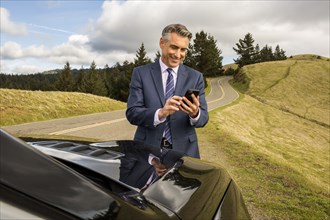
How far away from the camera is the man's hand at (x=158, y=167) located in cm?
157

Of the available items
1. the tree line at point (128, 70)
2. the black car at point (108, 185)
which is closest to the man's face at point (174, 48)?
the black car at point (108, 185)

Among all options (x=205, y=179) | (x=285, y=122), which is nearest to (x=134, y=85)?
(x=205, y=179)

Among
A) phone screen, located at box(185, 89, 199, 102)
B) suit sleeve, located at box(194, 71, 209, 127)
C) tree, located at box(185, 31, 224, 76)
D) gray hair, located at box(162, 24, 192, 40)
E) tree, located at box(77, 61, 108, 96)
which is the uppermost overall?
tree, located at box(185, 31, 224, 76)

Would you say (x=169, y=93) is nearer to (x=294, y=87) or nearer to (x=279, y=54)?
(x=294, y=87)

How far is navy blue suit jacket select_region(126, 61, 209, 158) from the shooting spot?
8.55 ft

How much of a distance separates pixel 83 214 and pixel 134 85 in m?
1.93

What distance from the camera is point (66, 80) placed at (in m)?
53.4

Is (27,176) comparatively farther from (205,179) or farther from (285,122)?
(285,122)

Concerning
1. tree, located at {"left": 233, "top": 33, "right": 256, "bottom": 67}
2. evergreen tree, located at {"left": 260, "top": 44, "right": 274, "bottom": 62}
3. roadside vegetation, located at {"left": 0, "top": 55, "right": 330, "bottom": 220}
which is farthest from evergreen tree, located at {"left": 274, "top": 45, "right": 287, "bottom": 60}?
roadside vegetation, located at {"left": 0, "top": 55, "right": 330, "bottom": 220}

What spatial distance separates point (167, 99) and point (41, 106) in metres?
13.3

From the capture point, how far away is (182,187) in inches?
54.4

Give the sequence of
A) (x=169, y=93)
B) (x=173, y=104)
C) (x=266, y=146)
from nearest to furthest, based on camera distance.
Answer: (x=173, y=104) < (x=169, y=93) < (x=266, y=146)

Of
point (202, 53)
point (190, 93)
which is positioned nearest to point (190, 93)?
point (190, 93)

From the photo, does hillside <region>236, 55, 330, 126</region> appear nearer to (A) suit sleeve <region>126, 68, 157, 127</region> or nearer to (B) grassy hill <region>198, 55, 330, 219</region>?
(B) grassy hill <region>198, 55, 330, 219</region>
